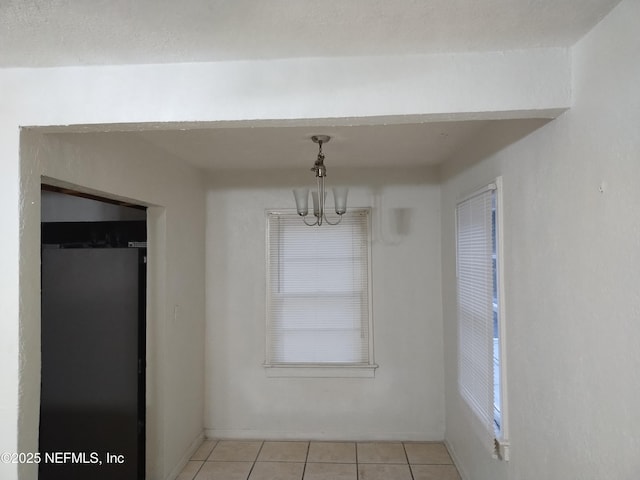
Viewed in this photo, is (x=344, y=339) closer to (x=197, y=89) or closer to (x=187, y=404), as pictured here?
(x=187, y=404)

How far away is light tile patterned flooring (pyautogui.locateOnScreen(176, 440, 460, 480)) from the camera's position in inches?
123

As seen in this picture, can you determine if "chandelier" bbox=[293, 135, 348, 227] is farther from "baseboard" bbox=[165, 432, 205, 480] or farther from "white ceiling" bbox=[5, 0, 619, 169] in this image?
"baseboard" bbox=[165, 432, 205, 480]

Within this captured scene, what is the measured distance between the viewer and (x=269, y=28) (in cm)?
130

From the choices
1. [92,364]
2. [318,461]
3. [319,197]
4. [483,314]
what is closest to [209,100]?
[319,197]

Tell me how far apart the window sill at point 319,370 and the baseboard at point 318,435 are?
19.7 inches

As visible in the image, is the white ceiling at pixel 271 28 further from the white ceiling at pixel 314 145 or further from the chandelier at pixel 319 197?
the chandelier at pixel 319 197

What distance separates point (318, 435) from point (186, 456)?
1103 millimetres

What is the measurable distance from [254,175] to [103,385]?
202 centimetres

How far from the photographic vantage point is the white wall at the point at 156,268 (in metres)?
1.63

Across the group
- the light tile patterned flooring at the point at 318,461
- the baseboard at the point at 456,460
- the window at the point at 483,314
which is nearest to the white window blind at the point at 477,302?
the window at the point at 483,314

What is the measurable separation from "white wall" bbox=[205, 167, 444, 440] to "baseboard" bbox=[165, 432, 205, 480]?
0.45 ft

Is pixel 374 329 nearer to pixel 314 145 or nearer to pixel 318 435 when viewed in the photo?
pixel 318 435

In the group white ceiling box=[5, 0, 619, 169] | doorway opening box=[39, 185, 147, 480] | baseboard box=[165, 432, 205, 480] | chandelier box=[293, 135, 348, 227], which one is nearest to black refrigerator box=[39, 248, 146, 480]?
doorway opening box=[39, 185, 147, 480]

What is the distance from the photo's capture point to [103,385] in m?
2.77
